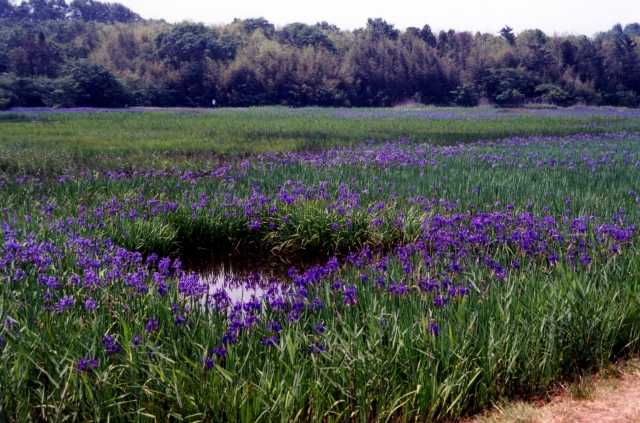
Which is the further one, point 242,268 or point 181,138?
point 181,138

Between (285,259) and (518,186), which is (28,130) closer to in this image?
(285,259)

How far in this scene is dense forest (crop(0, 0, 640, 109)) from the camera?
4569 cm

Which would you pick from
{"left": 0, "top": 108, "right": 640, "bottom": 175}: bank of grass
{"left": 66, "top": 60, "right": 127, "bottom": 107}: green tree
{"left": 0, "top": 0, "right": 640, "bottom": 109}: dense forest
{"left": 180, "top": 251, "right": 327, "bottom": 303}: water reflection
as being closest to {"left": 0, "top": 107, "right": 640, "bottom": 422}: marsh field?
{"left": 180, "top": 251, "right": 327, "bottom": 303}: water reflection

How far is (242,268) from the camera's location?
21.9 feet

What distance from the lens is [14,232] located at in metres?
5.20

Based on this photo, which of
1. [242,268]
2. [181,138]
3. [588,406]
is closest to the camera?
[588,406]

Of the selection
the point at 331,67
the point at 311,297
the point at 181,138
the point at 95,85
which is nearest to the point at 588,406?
the point at 311,297

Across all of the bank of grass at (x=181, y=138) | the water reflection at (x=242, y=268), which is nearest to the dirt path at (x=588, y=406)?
the water reflection at (x=242, y=268)

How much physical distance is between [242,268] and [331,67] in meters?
47.3

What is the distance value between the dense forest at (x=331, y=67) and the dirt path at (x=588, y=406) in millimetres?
40178

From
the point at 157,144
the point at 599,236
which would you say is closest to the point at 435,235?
the point at 599,236

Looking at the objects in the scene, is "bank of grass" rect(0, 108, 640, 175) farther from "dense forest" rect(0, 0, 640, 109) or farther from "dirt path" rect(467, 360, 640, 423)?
"dense forest" rect(0, 0, 640, 109)

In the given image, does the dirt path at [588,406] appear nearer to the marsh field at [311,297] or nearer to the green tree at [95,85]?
the marsh field at [311,297]

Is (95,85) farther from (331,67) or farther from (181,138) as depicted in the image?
(181,138)
